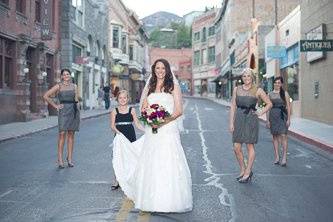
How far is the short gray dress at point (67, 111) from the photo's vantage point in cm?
1072

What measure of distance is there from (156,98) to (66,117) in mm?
4092

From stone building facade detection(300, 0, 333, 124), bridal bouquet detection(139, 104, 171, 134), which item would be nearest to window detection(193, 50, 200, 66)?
stone building facade detection(300, 0, 333, 124)

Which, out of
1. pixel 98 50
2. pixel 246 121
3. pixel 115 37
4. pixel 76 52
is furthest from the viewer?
pixel 115 37

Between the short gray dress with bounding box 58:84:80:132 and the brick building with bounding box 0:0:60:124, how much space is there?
13.4 m

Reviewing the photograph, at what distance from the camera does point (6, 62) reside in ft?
81.6

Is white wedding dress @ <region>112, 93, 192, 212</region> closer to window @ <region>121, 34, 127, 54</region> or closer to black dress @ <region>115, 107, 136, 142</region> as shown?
black dress @ <region>115, 107, 136, 142</region>

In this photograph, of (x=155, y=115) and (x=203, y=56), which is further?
(x=203, y=56)

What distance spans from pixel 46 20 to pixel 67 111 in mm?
18439

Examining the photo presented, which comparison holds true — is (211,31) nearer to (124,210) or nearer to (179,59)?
(179,59)

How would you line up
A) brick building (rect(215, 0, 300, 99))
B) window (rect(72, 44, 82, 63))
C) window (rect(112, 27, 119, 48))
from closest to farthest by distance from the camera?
window (rect(72, 44, 82, 63))
window (rect(112, 27, 119, 48))
brick building (rect(215, 0, 300, 99))

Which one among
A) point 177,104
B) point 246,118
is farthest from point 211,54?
point 177,104

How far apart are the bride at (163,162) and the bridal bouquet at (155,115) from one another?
0.08m

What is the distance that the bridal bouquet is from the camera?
22.3 ft

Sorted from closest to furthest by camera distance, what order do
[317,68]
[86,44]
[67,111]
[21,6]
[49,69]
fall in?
[67,111] < [317,68] < [21,6] < [49,69] < [86,44]
